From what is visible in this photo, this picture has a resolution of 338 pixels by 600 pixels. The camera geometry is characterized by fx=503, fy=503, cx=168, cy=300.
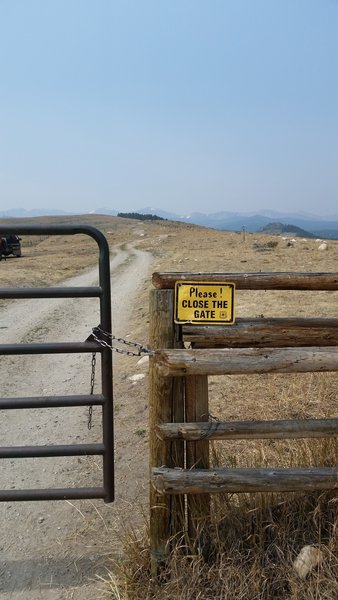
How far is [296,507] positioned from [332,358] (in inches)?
37.7

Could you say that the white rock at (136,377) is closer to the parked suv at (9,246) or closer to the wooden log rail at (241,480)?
the wooden log rail at (241,480)

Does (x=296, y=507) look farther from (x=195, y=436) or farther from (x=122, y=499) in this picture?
(x=122, y=499)

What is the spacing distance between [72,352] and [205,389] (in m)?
0.95

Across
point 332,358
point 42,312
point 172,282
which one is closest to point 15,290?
point 172,282

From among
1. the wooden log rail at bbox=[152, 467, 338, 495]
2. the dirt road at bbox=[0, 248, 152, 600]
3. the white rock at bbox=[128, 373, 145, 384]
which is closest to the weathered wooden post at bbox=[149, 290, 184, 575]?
the wooden log rail at bbox=[152, 467, 338, 495]

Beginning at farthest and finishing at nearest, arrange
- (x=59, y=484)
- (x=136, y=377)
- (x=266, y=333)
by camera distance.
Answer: (x=136, y=377) < (x=59, y=484) < (x=266, y=333)

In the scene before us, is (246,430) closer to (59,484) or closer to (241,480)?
(241,480)

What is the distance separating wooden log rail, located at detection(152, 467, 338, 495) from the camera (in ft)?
8.77

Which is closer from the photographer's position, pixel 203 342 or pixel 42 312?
pixel 203 342

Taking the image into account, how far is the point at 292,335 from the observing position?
9.14ft

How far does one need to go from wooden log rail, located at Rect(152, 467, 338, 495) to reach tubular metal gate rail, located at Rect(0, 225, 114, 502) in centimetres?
74

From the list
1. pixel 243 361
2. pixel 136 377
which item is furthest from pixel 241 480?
pixel 136 377

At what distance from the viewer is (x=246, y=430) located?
106 inches

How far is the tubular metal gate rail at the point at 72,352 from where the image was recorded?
317 centimetres
